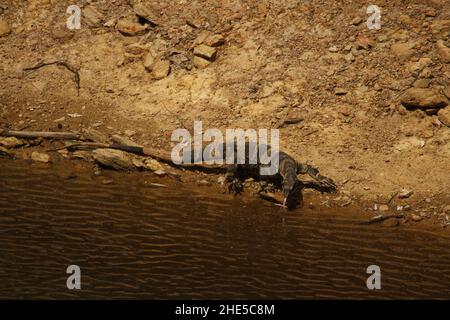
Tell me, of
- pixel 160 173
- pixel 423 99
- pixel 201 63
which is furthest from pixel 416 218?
pixel 201 63

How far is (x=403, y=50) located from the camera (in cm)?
1479

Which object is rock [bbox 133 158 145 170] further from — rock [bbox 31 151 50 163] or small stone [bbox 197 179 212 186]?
rock [bbox 31 151 50 163]

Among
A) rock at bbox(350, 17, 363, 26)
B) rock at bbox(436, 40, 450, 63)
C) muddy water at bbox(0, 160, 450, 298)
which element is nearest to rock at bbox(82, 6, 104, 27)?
muddy water at bbox(0, 160, 450, 298)

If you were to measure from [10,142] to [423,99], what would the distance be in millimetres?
8469

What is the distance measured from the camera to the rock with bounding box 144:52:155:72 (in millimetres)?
15777

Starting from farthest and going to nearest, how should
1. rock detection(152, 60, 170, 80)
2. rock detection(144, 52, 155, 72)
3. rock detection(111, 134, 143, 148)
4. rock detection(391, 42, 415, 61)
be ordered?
1. rock detection(144, 52, 155, 72)
2. rock detection(152, 60, 170, 80)
3. rock detection(391, 42, 415, 61)
4. rock detection(111, 134, 143, 148)

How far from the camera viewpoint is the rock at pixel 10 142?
14.5m

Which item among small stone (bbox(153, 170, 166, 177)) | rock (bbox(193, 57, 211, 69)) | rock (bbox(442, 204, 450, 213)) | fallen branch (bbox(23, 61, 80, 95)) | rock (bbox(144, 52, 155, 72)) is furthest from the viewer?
fallen branch (bbox(23, 61, 80, 95))

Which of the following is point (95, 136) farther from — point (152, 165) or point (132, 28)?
point (132, 28)

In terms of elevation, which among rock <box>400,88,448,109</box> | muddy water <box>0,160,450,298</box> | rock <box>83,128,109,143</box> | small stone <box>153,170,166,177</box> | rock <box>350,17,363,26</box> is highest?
rock <box>350,17,363,26</box>

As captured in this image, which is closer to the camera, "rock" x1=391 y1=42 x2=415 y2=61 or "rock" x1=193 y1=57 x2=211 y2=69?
"rock" x1=391 y1=42 x2=415 y2=61

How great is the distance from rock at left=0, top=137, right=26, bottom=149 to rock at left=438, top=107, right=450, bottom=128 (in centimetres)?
857
